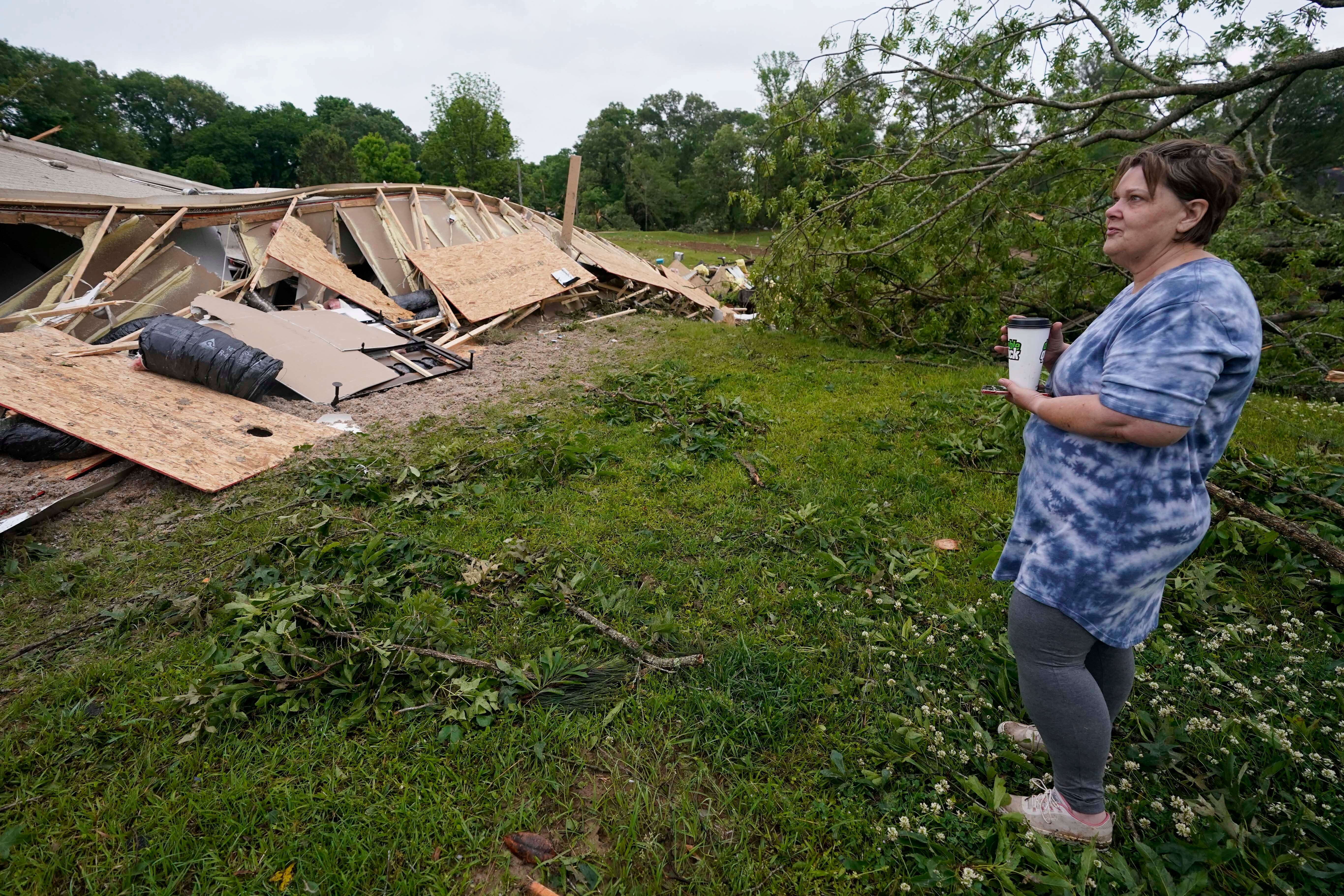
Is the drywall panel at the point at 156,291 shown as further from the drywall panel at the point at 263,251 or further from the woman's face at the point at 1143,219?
the woman's face at the point at 1143,219

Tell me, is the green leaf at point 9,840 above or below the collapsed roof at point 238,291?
below

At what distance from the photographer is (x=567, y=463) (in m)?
4.70

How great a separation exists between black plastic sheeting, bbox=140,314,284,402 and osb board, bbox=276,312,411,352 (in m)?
1.45

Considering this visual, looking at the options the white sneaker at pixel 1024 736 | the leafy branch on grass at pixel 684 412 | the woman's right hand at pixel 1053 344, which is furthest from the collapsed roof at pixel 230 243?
the white sneaker at pixel 1024 736

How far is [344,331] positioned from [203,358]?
2216 mm

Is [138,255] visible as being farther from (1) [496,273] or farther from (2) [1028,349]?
(2) [1028,349]

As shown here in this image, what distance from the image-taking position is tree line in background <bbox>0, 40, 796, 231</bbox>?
41625 mm

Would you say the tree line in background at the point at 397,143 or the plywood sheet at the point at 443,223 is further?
the tree line in background at the point at 397,143

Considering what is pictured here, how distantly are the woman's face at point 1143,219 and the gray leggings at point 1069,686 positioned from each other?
0.94 m

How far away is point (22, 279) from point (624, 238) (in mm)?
24378

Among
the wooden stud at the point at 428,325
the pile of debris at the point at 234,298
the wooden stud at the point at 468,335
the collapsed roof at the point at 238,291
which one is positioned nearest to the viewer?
the pile of debris at the point at 234,298

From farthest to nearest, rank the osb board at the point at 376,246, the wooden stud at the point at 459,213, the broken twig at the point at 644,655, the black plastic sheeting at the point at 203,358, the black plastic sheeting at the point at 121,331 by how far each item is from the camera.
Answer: the wooden stud at the point at 459,213 → the osb board at the point at 376,246 → the black plastic sheeting at the point at 121,331 → the black plastic sheeting at the point at 203,358 → the broken twig at the point at 644,655

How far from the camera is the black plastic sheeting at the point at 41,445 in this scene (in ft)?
15.1

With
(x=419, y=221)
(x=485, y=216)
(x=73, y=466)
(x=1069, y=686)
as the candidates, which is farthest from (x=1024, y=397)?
(x=485, y=216)
